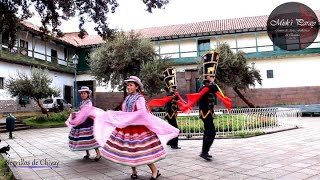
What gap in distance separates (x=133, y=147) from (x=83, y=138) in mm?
2179

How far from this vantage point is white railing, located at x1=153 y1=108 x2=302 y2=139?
385 inches

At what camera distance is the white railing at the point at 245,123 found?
32.1 ft

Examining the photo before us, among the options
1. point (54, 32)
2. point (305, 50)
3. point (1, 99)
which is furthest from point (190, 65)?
point (54, 32)

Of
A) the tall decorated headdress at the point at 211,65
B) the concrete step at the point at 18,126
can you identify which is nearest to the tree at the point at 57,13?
the tall decorated headdress at the point at 211,65

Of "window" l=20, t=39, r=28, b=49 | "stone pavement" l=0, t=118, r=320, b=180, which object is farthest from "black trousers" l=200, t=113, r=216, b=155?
"window" l=20, t=39, r=28, b=49

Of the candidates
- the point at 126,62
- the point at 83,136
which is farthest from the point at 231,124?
the point at 126,62

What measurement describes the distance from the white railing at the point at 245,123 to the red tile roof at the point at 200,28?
15.6m

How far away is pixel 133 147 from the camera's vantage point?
14.6 ft

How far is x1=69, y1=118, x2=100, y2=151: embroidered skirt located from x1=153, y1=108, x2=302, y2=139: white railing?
409 centimetres

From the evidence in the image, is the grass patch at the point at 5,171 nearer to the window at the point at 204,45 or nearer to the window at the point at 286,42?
the window at the point at 204,45

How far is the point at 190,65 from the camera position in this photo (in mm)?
26688

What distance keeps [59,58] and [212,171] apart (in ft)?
83.5

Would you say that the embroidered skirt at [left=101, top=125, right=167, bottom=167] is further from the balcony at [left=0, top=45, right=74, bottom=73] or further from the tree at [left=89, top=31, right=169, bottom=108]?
the balcony at [left=0, top=45, right=74, bottom=73]

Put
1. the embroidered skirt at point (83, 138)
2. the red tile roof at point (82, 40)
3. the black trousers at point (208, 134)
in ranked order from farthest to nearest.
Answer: the red tile roof at point (82, 40)
the embroidered skirt at point (83, 138)
the black trousers at point (208, 134)
